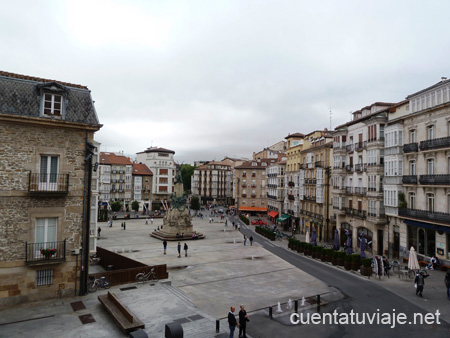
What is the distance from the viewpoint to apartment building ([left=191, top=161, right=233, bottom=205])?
119438 mm

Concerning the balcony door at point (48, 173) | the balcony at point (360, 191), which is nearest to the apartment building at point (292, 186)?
the balcony at point (360, 191)

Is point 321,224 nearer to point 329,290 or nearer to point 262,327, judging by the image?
point 329,290

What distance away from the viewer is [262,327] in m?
14.6

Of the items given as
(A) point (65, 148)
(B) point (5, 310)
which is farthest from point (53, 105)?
(B) point (5, 310)

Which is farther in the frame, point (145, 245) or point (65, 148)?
point (145, 245)

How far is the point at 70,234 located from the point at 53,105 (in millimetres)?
7159

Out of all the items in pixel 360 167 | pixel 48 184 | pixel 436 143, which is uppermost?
pixel 436 143

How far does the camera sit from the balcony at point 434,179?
1019 inches

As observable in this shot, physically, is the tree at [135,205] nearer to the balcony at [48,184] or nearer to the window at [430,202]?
the balcony at [48,184]

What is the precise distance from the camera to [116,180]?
277 ft

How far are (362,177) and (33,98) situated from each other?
3369cm

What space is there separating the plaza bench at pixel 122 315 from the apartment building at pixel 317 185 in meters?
36.5

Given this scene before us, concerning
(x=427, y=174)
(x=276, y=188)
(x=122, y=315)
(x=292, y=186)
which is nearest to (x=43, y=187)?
(x=122, y=315)

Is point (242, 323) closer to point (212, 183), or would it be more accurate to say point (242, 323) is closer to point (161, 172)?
point (161, 172)
